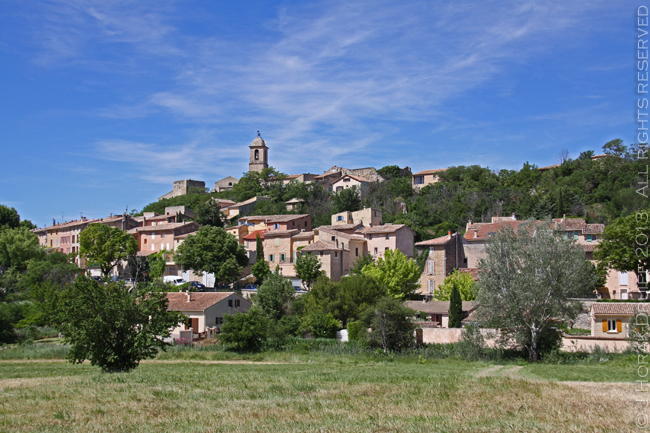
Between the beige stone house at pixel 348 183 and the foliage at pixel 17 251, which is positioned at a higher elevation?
the beige stone house at pixel 348 183

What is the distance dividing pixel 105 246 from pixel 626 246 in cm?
5161

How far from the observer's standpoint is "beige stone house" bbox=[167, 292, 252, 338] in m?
44.2

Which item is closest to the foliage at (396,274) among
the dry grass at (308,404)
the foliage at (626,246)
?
the foliage at (626,246)

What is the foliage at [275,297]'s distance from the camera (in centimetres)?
4462

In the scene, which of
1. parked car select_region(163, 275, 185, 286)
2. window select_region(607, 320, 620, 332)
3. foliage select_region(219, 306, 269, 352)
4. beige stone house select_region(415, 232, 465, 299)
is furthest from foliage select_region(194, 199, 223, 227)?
window select_region(607, 320, 620, 332)

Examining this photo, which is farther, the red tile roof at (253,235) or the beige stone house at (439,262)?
the red tile roof at (253,235)

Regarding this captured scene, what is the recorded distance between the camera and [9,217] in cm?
9000

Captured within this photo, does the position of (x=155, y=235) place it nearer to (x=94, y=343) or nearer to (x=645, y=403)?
(x=94, y=343)

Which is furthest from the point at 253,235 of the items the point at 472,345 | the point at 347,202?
the point at 472,345

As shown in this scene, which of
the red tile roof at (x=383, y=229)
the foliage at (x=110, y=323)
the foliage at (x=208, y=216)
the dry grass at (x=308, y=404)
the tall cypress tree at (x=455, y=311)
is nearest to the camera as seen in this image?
the dry grass at (x=308, y=404)

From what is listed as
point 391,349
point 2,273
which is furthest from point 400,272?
point 2,273

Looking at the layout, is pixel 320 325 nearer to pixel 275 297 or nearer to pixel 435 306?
pixel 275 297

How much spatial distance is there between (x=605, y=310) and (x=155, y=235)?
55377 mm

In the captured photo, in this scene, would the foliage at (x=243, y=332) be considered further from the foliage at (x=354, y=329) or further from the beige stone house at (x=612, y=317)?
Result: the beige stone house at (x=612, y=317)
